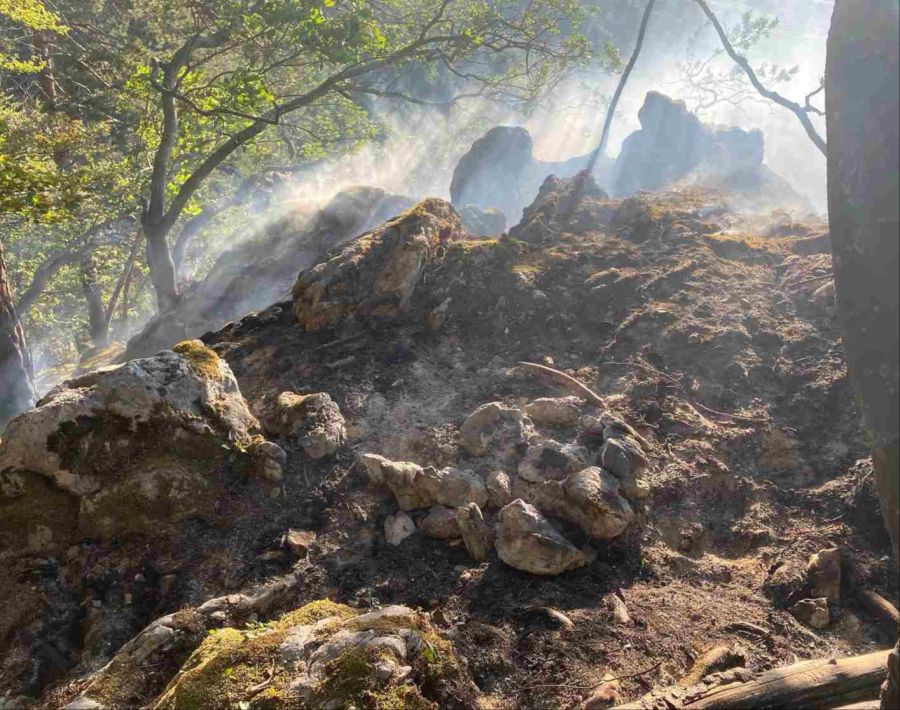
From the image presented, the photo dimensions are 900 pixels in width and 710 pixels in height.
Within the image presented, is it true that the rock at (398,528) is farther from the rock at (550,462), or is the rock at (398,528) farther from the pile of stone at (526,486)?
the rock at (550,462)

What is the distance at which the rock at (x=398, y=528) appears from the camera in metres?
3.54

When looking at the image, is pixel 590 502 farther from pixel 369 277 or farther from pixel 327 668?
pixel 369 277

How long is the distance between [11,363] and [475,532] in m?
7.10

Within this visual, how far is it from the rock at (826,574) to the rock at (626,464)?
1010 millimetres

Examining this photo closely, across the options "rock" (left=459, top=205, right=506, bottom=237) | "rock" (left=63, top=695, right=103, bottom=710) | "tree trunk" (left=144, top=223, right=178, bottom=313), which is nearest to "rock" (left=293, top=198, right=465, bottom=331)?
"rock" (left=63, top=695, right=103, bottom=710)

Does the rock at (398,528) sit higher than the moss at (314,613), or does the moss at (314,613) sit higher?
the rock at (398,528)

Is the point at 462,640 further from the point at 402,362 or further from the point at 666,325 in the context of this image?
the point at 666,325

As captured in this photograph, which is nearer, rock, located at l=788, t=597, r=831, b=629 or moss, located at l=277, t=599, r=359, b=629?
moss, located at l=277, t=599, r=359, b=629

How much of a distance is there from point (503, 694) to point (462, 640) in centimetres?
34

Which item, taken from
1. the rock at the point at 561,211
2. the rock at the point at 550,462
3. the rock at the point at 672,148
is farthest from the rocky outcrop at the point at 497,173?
the rock at the point at 550,462

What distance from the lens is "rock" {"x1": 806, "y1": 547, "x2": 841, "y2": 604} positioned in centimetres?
319

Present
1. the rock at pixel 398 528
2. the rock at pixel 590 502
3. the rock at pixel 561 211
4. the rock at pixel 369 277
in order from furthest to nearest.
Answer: the rock at pixel 561 211 → the rock at pixel 369 277 → the rock at pixel 398 528 → the rock at pixel 590 502

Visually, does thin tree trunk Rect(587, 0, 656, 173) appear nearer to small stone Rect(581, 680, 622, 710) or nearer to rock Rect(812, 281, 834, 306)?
rock Rect(812, 281, 834, 306)

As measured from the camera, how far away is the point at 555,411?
14.8 ft
